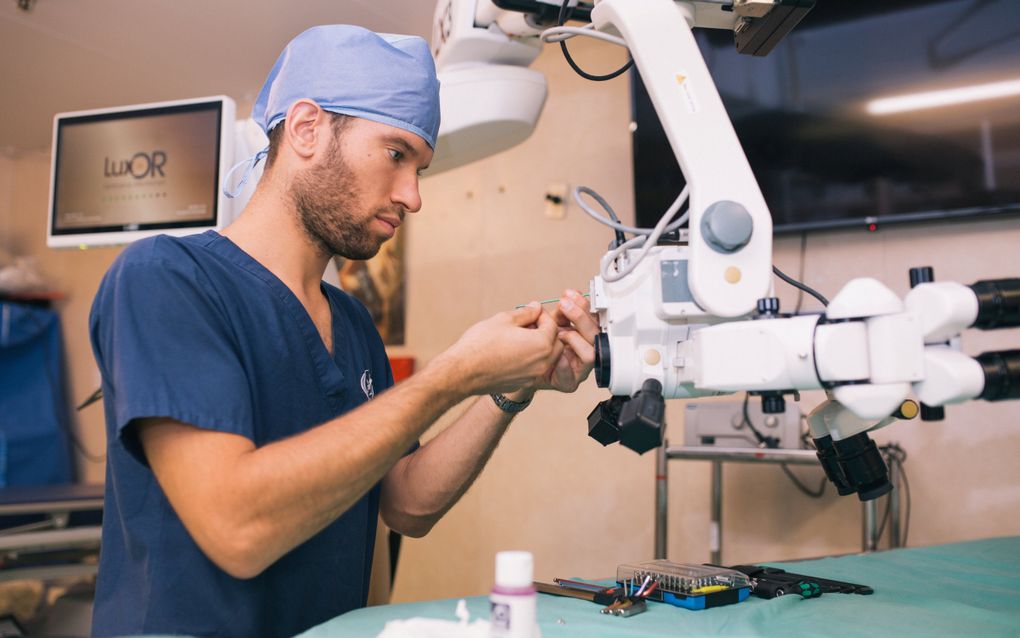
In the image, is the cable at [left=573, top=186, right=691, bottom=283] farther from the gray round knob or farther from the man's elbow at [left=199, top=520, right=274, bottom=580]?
the man's elbow at [left=199, top=520, right=274, bottom=580]

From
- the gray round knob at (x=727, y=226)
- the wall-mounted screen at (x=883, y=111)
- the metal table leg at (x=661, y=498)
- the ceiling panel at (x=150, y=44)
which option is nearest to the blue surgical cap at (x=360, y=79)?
the gray round knob at (x=727, y=226)

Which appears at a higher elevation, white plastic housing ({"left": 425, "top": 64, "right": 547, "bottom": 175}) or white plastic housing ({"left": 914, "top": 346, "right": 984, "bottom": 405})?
white plastic housing ({"left": 425, "top": 64, "right": 547, "bottom": 175})

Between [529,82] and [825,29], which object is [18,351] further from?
[825,29]

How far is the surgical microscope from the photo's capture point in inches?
32.6

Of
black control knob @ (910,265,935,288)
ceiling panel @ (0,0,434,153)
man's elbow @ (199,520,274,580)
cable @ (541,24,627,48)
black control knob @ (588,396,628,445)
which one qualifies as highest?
ceiling panel @ (0,0,434,153)

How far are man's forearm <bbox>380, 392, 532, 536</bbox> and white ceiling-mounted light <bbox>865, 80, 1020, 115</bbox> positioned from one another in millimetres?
1897

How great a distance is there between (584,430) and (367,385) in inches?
79.5

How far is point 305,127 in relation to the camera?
133 centimetres

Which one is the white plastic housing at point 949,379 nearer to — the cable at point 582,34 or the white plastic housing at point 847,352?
the white plastic housing at point 847,352

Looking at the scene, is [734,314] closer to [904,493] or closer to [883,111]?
[883,111]

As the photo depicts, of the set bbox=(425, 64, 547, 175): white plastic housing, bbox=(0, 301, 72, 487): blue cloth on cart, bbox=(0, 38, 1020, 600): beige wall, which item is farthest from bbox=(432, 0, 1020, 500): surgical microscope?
bbox=(0, 301, 72, 487): blue cloth on cart

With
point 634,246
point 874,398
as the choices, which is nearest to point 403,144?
point 634,246

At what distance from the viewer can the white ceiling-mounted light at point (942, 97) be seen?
8.12 feet

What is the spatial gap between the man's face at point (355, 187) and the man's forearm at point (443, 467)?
1.19 ft
